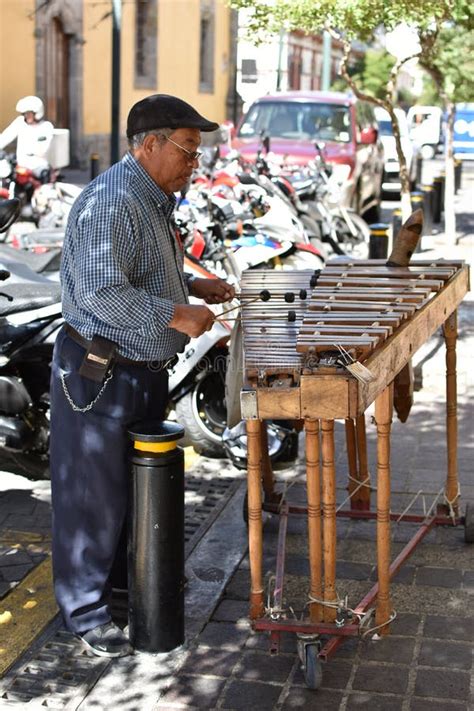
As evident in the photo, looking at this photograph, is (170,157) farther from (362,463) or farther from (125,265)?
(362,463)

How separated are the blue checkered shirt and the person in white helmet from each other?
39.4 ft

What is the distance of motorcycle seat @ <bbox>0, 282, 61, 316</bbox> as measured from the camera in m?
5.98

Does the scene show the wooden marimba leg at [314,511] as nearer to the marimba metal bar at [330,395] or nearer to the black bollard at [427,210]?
the marimba metal bar at [330,395]

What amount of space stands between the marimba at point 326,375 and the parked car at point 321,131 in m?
11.8

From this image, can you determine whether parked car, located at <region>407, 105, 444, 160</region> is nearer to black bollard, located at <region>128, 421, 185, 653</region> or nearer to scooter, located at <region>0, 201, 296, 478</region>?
scooter, located at <region>0, 201, 296, 478</region>

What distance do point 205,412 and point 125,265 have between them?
2.77 m

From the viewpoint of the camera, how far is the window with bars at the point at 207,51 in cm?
3778

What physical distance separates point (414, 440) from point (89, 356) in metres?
3.45

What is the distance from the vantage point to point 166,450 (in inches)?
170

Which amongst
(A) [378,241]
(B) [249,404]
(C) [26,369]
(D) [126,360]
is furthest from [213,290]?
(A) [378,241]

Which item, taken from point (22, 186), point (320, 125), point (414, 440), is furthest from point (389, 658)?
point (320, 125)

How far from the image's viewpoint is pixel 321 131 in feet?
57.6

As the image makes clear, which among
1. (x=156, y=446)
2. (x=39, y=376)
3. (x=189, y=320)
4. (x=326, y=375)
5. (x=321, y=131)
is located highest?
(x=321, y=131)

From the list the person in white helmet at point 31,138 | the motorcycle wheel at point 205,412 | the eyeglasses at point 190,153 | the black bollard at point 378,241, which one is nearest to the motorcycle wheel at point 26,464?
the motorcycle wheel at point 205,412
